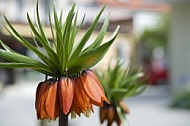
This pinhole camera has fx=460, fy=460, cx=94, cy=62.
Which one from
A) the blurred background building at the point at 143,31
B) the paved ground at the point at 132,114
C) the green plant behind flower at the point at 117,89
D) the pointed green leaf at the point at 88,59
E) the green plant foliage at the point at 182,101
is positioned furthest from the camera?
the green plant foliage at the point at 182,101

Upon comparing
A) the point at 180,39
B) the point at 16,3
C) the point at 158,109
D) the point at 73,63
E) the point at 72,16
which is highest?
the point at 16,3

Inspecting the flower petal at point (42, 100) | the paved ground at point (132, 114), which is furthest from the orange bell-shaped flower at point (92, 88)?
the paved ground at point (132, 114)

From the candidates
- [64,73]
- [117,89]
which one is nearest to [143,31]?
[117,89]

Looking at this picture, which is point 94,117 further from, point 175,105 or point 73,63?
point 73,63

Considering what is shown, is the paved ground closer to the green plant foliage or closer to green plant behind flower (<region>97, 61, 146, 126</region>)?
the green plant foliage

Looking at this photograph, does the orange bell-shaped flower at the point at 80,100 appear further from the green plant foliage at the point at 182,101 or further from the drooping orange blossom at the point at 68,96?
the green plant foliage at the point at 182,101

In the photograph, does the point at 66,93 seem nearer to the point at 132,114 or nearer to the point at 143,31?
the point at 132,114

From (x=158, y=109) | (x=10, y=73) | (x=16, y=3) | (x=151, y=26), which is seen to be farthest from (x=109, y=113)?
(x=151, y=26)
